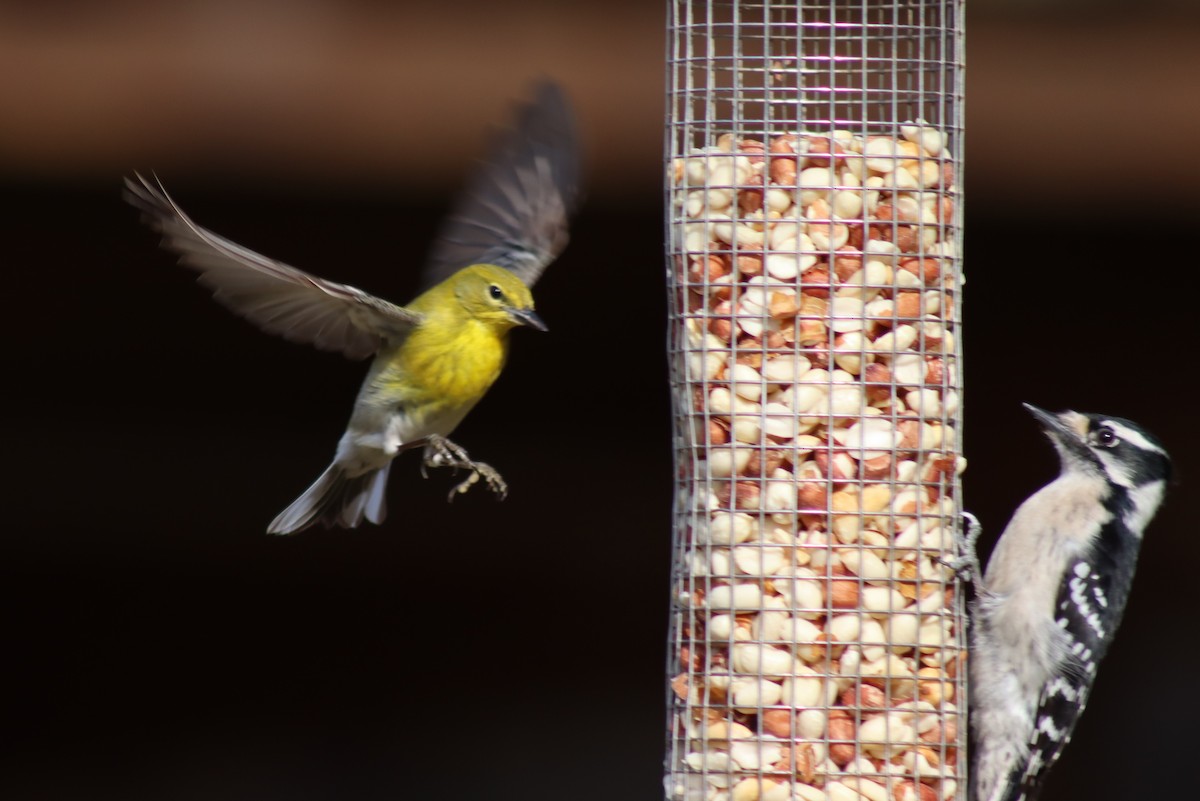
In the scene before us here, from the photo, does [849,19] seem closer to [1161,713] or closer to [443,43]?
[443,43]

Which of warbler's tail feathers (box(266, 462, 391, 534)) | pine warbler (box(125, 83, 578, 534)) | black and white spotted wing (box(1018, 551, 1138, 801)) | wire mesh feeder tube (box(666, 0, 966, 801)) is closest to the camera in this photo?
wire mesh feeder tube (box(666, 0, 966, 801))

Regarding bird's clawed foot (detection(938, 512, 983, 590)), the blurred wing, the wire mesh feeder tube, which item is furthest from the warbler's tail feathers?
bird's clawed foot (detection(938, 512, 983, 590))

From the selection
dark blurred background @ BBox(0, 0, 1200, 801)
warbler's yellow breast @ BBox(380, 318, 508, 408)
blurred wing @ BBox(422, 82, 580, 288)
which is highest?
blurred wing @ BBox(422, 82, 580, 288)

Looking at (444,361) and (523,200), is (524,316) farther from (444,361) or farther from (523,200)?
(523,200)

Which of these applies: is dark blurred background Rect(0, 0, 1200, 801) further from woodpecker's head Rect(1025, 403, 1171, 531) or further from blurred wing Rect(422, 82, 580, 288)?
woodpecker's head Rect(1025, 403, 1171, 531)

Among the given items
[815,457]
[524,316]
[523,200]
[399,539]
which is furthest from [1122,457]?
[399,539]

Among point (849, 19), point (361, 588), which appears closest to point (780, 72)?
point (849, 19)

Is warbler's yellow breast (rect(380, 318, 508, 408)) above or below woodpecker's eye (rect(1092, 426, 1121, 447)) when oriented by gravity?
above
